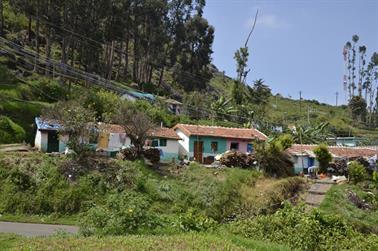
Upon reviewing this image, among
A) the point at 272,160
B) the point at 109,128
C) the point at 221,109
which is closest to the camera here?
the point at 272,160

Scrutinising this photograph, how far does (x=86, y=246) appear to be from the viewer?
398 inches

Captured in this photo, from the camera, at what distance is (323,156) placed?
37.6m

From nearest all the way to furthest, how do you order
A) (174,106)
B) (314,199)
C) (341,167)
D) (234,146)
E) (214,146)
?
(314,199) < (341,167) < (214,146) < (234,146) < (174,106)

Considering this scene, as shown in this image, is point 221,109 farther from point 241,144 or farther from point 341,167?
point 341,167

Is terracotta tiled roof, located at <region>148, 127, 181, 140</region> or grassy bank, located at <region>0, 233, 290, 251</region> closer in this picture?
grassy bank, located at <region>0, 233, 290, 251</region>

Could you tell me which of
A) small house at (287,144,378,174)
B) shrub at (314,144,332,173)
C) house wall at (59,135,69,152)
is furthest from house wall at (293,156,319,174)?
house wall at (59,135,69,152)

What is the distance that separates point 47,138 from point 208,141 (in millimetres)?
13822

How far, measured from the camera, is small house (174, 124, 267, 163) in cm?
3991

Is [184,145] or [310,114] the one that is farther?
[310,114]

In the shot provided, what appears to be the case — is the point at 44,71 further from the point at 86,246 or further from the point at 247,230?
the point at 86,246

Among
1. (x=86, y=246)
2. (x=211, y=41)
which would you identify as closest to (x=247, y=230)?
(x=86, y=246)

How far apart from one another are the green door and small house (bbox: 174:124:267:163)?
1063cm

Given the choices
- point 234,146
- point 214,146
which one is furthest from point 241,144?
point 214,146

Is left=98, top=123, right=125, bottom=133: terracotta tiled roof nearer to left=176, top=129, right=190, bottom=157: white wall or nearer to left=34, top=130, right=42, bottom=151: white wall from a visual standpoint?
left=34, top=130, right=42, bottom=151: white wall
